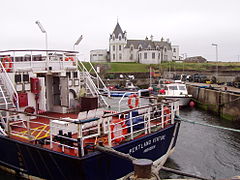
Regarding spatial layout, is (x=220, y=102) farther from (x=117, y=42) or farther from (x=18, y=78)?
(x=117, y=42)

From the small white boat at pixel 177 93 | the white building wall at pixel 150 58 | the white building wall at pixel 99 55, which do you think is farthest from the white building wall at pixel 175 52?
the small white boat at pixel 177 93

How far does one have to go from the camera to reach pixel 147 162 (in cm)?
476

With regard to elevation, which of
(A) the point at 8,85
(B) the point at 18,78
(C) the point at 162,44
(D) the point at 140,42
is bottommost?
(A) the point at 8,85

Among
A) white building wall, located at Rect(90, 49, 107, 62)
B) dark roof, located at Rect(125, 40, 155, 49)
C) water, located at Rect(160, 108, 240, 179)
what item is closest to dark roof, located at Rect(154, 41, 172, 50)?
dark roof, located at Rect(125, 40, 155, 49)

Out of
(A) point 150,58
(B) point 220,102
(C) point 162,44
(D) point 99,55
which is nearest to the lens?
(B) point 220,102

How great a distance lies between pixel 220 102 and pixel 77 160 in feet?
68.6

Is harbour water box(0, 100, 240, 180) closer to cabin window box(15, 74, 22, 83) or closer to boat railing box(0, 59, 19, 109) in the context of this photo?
boat railing box(0, 59, 19, 109)

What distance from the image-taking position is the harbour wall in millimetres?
21938

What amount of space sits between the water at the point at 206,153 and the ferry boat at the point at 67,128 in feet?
5.45

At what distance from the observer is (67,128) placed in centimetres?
804

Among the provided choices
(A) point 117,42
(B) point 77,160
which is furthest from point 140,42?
(B) point 77,160

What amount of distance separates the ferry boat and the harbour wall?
12.5 metres

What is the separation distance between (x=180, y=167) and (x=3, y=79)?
9090 millimetres

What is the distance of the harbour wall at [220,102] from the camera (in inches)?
864
